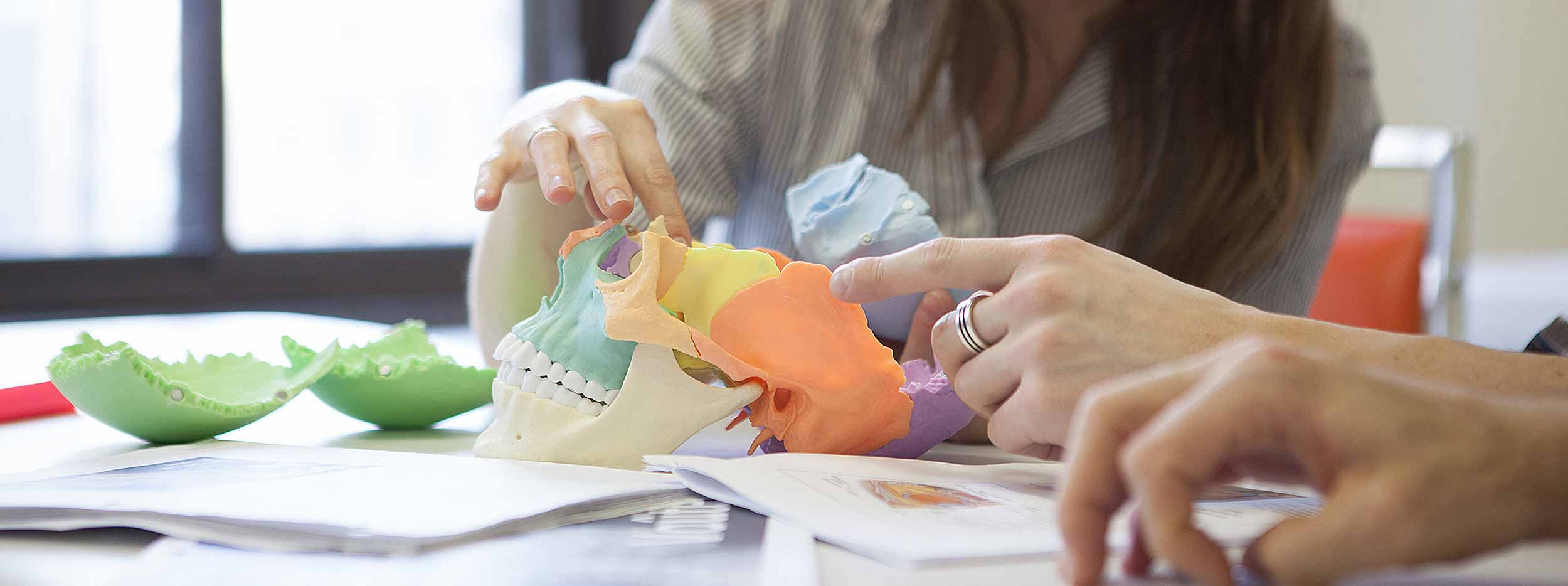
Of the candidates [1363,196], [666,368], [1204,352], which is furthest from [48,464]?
[1363,196]

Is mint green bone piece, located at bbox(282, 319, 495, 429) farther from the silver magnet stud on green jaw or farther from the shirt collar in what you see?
the shirt collar

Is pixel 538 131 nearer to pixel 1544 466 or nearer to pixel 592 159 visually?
pixel 592 159

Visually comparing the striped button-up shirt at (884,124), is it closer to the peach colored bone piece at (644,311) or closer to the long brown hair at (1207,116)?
the long brown hair at (1207,116)

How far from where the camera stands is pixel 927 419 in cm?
82

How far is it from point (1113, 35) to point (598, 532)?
1168 millimetres

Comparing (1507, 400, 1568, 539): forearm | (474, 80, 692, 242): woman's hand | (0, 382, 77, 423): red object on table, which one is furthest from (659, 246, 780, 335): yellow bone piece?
(0, 382, 77, 423): red object on table

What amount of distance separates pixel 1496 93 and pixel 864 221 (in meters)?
3.03

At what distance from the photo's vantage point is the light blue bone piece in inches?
34.8

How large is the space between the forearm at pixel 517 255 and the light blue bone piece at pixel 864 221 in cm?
31

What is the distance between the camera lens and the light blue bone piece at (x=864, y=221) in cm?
88

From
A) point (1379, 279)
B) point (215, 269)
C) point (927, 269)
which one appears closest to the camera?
point (927, 269)

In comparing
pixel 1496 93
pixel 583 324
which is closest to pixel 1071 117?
pixel 583 324

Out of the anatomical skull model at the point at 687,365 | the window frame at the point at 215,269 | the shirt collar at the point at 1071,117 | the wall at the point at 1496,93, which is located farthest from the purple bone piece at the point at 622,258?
the wall at the point at 1496,93

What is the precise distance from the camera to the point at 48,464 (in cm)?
78
